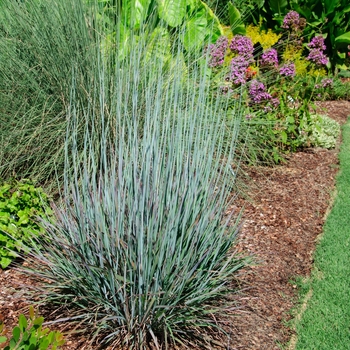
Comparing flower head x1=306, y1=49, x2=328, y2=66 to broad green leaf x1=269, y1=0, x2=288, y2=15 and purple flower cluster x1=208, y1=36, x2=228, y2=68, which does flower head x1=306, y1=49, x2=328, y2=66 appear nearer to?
purple flower cluster x1=208, y1=36, x2=228, y2=68

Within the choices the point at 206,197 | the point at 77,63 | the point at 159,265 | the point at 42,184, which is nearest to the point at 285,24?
the point at 77,63

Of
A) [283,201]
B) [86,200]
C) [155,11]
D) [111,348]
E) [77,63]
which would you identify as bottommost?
[111,348]

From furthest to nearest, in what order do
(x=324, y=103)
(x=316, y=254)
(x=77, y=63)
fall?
(x=324, y=103), (x=77, y=63), (x=316, y=254)

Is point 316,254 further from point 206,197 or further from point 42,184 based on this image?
point 42,184

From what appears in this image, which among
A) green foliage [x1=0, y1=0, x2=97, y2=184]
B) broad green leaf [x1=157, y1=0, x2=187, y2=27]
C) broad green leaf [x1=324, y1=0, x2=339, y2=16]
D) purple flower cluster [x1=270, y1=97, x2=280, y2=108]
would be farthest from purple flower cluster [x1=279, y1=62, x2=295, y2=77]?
broad green leaf [x1=324, y1=0, x2=339, y2=16]

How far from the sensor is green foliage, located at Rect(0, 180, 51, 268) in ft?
11.6

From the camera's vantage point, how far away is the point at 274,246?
4098mm

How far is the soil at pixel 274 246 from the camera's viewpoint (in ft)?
10.3

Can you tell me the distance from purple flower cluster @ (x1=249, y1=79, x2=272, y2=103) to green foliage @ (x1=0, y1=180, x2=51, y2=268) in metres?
2.32

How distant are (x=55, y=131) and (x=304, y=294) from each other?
2203 mm

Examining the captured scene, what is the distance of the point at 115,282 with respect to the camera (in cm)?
278

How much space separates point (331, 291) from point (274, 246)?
57cm

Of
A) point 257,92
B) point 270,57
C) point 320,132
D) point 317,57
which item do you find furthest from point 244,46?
point 320,132

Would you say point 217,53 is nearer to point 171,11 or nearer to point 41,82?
point 171,11
